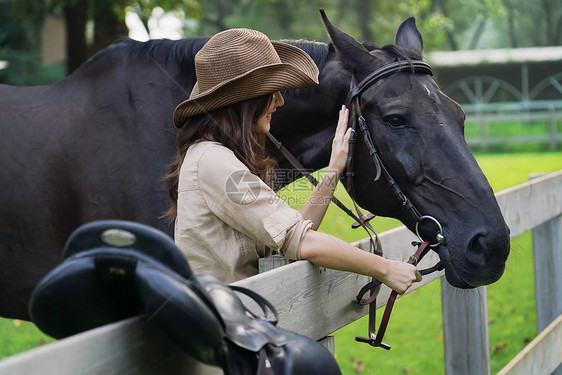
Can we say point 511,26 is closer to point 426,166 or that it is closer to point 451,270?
point 426,166

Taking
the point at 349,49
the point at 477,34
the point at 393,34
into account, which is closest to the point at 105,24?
the point at 349,49

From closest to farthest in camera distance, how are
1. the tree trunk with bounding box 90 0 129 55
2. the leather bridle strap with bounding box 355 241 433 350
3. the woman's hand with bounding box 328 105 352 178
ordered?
the leather bridle strap with bounding box 355 241 433 350 → the woman's hand with bounding box 328 105 352 178 → the tree trunk with bounding box 90 0 129 55

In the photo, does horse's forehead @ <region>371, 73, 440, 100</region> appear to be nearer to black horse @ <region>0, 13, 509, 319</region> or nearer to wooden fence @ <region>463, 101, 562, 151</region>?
black horse @ <region>0, 13, 509, 319</region>

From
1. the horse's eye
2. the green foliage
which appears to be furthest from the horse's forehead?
the green foliage

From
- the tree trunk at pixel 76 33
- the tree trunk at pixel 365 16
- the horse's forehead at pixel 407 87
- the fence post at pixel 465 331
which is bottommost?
the tree trunk at pixel 365 16

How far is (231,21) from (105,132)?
94.9ft

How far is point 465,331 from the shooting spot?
323 cm

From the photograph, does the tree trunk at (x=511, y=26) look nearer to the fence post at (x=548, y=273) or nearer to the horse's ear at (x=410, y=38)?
the fence post at (x=548, y=273)

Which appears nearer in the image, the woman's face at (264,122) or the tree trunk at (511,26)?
the woman's face at (264,122)

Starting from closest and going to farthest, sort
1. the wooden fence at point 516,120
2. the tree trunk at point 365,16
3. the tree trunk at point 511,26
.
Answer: the wooden fence at point 516,120, the tree trunk at point 365,16, the tree trunk at point 511,26

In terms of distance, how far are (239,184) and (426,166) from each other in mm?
949

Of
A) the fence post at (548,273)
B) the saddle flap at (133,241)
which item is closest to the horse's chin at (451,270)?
the saddle flap at (133,241)

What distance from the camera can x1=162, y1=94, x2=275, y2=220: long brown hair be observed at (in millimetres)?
2404

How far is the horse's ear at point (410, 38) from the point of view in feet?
11.1
